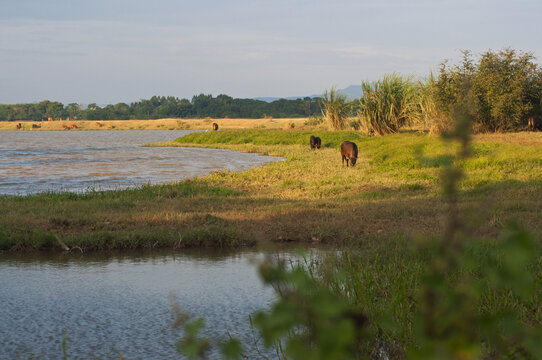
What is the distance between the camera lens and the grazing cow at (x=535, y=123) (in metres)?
27.8

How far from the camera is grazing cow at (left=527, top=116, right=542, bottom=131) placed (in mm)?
27844

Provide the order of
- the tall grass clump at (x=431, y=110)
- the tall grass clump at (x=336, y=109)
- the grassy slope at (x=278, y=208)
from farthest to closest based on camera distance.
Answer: the tall grass clump at (x=336, y=109) → the tall grass clump at (x=431, y=110) → the grassy slope at (x=278, y=208)

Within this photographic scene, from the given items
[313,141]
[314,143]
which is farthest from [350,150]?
[314,143]

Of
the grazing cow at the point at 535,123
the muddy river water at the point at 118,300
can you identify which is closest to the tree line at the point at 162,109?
the grazing cow at the point at 535,123

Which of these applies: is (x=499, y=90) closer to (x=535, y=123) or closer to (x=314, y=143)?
(x=535, y=123)

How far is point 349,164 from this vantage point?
21375 millimetres

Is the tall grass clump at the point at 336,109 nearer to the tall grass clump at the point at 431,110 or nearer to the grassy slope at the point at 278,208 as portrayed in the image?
the tall grass clump at the point at 431,110

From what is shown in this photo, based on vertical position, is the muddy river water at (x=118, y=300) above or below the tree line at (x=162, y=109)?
below

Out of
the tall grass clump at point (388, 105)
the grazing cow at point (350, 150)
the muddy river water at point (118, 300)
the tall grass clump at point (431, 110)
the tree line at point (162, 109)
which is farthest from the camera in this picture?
the tree line at point (162, 109)

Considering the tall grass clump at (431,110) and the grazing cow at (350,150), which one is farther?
the tall grass clump at (431,110)

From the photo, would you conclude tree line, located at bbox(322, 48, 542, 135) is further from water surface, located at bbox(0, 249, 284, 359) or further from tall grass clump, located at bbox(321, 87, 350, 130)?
water surface, located at bbox(0, 249, 284, 359)

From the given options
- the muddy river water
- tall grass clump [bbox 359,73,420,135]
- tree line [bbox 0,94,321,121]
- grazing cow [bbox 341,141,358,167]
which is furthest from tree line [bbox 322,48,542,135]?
tree line [bbox 0,94,321,121]

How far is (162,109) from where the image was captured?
149 meters

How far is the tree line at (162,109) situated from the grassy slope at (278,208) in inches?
4308
